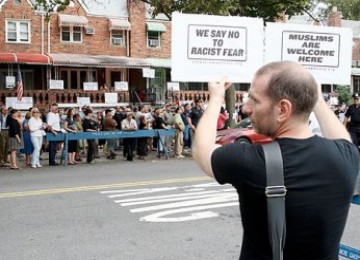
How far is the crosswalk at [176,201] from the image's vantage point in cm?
724

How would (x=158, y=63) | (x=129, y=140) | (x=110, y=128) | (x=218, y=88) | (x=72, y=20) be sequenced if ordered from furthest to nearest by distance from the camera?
(x=158, y=63) < (x=72, y=20) < (x=110, y=128) < (x=129, y=140) < (x=218, y=88)

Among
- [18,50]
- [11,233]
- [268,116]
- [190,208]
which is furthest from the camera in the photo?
[18,50]

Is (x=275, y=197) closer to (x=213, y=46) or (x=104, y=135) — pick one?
(x=213, y=46)

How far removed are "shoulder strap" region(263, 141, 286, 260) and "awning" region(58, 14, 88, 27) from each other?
31.1m

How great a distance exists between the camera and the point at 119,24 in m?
32.8

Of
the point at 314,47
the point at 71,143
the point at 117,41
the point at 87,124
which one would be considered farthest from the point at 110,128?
the point at 117,41

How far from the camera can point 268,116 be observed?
6.23 feet

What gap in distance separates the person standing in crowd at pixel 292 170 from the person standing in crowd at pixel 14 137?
12.5 m

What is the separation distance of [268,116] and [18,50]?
101ft

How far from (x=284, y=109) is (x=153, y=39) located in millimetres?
33501

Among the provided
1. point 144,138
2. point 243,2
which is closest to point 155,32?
point 243,2

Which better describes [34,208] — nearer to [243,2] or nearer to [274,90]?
[274,90]

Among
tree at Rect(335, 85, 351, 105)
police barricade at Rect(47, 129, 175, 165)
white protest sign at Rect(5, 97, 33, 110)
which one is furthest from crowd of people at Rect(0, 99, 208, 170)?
tree at Rect(335, 85, 351, 105)

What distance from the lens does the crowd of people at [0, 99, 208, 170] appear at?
13.8 m
